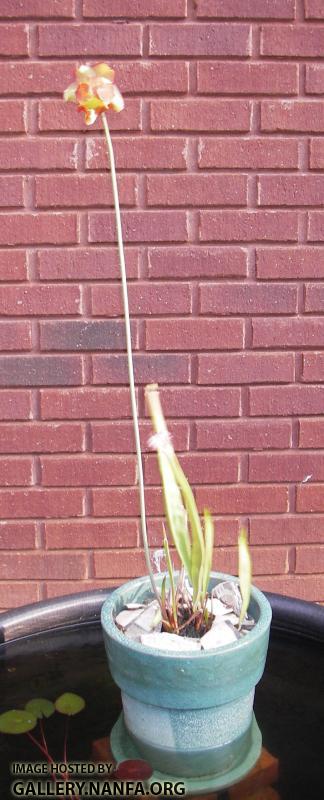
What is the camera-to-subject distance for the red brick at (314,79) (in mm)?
1837

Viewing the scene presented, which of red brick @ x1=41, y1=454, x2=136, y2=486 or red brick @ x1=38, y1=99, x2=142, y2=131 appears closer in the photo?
red brick @ x1=38, y1=99, x2=142, y2=131

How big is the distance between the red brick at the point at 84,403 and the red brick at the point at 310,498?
52cm

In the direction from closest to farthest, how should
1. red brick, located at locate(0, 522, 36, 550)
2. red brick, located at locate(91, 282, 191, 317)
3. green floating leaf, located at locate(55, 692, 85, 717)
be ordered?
green floating leaf, located at locate(55, 692, 85, 717)
red brick, located at locate(91, 282, 191, 317)
red brick, located at locate(0, 522, 36, 550)

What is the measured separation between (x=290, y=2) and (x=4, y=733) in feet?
5.64

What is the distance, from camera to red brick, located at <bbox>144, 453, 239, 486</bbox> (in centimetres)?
198

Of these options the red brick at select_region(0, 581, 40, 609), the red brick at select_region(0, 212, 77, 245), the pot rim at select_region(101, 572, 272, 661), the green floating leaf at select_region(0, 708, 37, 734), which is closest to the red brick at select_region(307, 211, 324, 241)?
the red brick at select_region(0, 212, 77, 245)

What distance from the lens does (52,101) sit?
1.83 m

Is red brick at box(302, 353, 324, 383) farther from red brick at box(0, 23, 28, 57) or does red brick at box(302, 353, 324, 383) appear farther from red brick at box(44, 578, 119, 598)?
red brick at box(0, 23, 28, 57)

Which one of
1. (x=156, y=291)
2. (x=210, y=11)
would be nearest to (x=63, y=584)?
(x=156, y=291)

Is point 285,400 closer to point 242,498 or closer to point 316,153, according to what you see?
point 242,498

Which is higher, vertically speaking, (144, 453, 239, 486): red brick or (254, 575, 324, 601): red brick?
(144, 453, 239, 486): red brick

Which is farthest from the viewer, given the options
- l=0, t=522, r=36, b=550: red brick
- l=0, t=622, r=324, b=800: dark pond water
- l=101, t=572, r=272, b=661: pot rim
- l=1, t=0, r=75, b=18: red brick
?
l=0, t=522, r=36, b=550: red brick

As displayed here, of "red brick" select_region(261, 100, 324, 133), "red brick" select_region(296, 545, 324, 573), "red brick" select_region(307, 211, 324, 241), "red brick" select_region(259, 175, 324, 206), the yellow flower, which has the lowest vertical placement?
"red brick" select_region(296, 545, 324, 573)

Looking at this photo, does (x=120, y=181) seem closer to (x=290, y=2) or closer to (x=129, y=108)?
(x=129, y=108)
